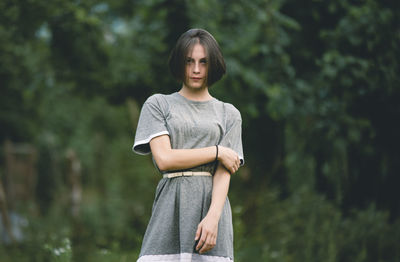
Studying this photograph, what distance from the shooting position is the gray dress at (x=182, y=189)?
7.39ft

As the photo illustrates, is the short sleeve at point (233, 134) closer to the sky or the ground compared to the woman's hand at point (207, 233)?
closer to the sky

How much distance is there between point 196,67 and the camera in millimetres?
2336

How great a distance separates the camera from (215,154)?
2.26 meters

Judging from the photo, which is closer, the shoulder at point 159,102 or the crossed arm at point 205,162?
the crossed arm at point 205,162

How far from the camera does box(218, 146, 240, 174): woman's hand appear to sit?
227cm

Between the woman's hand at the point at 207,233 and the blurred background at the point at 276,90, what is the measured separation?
2243 millimetres

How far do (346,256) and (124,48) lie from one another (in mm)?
3701

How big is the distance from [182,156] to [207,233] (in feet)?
1.14

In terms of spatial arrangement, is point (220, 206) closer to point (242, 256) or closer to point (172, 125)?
point (172, 125)

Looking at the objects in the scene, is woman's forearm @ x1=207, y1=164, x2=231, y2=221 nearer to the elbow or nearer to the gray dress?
the gray dress

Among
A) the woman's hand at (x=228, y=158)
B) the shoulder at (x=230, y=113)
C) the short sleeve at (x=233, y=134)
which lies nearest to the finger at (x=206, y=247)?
the woman's hand at (x=228, y=158)

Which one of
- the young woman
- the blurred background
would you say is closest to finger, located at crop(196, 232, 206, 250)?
the young woman

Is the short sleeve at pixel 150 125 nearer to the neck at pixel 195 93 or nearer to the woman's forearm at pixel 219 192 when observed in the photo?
the neck at pixel 195 93

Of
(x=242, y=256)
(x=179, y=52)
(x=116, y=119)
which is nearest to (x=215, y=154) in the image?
(x=179, y=52)
